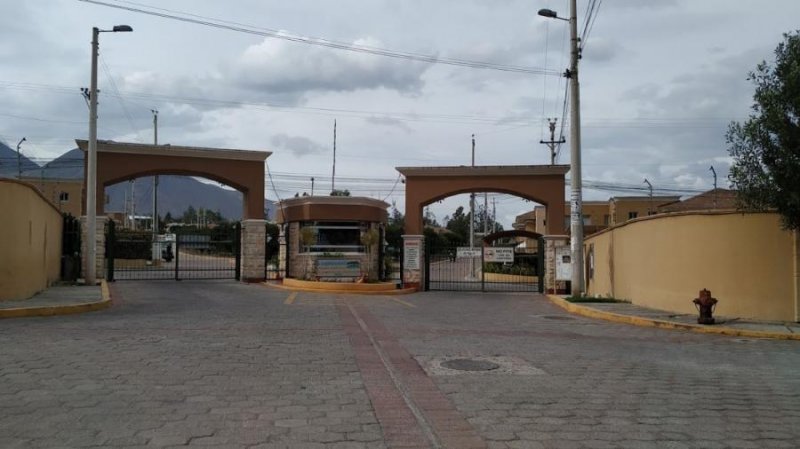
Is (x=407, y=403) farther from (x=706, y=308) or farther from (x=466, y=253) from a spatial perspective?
(x=466, y=253)

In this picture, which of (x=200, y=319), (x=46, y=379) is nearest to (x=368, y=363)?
(x=46, y=379)

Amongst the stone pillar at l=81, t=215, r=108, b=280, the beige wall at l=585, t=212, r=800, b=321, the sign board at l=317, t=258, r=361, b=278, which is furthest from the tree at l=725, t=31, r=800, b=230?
the stone pillar at l=81, t=215, r=108, b=280

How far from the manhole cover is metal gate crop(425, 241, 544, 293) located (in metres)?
17.8

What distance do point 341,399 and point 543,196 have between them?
22.2 meters

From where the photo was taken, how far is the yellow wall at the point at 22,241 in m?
15.9

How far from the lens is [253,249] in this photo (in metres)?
28.8

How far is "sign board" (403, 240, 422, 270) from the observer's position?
28.5 meters

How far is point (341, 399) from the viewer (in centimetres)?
726

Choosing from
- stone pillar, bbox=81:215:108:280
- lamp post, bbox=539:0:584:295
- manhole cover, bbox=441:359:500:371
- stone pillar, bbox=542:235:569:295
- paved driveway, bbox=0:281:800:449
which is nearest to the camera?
paved driveway, bbox=0:281:800:449

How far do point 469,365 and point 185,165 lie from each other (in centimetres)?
2106

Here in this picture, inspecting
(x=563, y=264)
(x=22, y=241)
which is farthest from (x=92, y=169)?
(x=563, y=264)

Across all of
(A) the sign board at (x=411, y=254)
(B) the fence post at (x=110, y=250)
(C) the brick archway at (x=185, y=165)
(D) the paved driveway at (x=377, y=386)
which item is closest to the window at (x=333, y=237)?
(C) the brick archway at (x=185, y=165)

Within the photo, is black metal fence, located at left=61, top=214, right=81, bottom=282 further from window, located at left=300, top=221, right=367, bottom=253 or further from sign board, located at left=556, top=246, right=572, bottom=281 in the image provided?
sign board, located at left=556, top=246, right=572, bottom=281

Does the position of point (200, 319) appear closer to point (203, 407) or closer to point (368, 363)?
point (368, 363)
